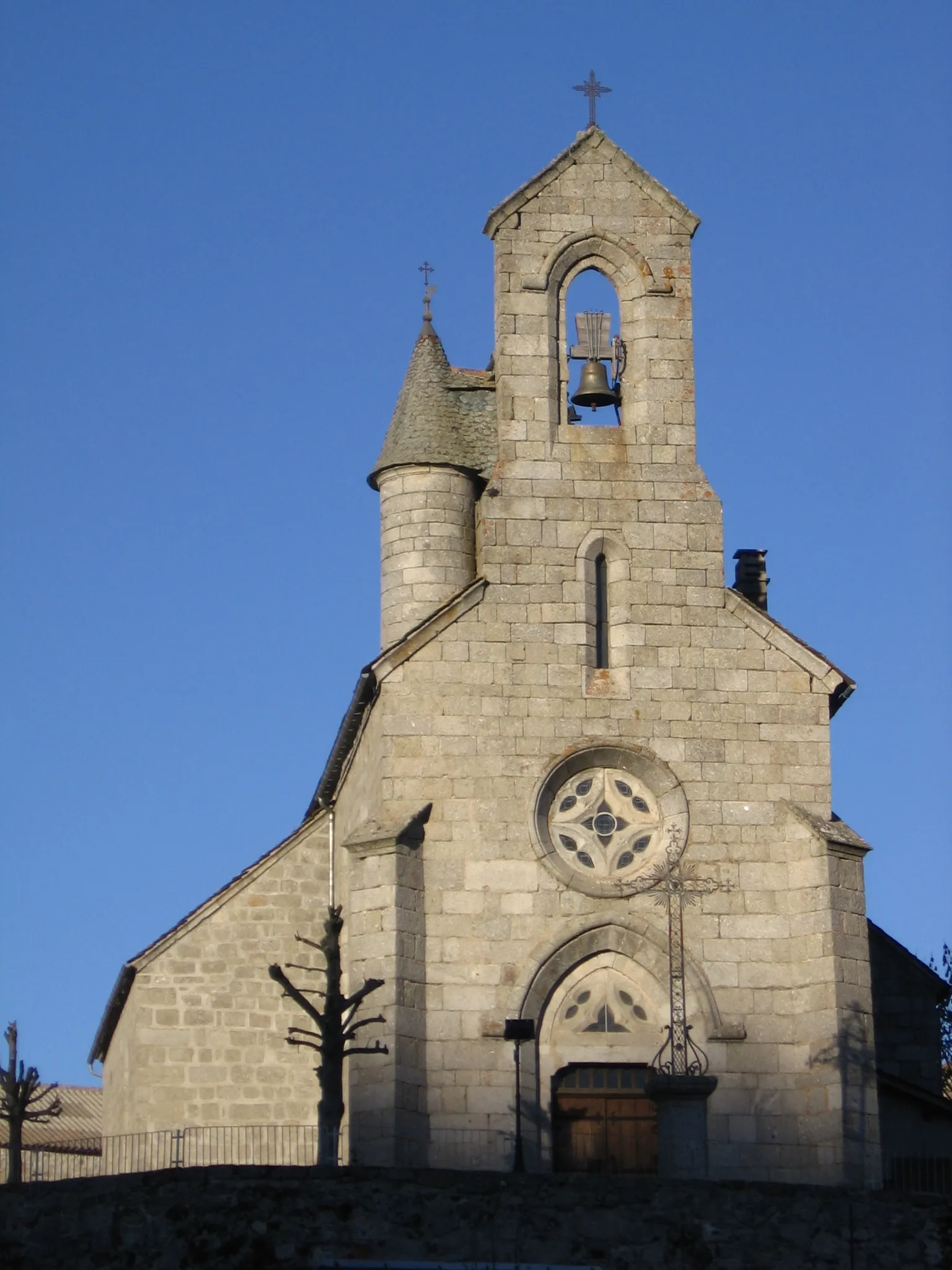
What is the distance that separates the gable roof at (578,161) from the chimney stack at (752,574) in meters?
7.48

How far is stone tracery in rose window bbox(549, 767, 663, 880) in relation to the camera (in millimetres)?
29969

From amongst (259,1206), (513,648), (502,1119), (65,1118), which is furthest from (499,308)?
Result: (65,1118)

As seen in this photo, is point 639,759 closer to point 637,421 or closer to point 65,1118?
point 637,421

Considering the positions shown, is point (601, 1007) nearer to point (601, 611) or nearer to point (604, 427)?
point (601, 611)

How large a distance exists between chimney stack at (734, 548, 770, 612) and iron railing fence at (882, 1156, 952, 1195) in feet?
32.1

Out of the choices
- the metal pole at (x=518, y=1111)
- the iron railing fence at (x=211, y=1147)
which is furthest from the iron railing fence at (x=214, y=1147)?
the metal pole at (x=518, y=1111)

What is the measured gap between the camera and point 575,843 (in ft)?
98.5

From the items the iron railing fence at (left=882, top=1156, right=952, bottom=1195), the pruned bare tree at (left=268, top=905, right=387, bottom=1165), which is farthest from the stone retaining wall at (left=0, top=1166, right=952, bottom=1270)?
the iron railing fence at (left=882, top=1156, right=952, bottom=1195)

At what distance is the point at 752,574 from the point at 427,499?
5.42 m

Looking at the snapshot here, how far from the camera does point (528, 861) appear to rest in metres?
29.7

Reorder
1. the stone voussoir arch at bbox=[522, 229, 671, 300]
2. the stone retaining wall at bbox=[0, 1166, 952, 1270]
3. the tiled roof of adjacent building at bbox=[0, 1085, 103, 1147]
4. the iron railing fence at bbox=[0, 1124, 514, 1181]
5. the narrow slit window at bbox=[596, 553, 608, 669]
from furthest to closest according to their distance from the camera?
the tiled roof of adjacent building at bbox=[0, 1085, 103, 1147], the stone voussoir arch at bbox=[522, 229, 671, 300], the iron railing fence at bbox=[0, 1124, 514, 1181], the narrow slit window at bbox=[596, 553, 608, 669], the stone retaining wall at bbox=[0, 1166, 952, 1270]

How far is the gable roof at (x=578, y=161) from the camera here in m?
32.2

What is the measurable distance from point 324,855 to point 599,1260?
12.4 metres

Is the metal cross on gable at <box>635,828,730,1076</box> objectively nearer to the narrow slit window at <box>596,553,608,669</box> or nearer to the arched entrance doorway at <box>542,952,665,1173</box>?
the arched entrance doorway at <box>542,952,665,1173</box>
